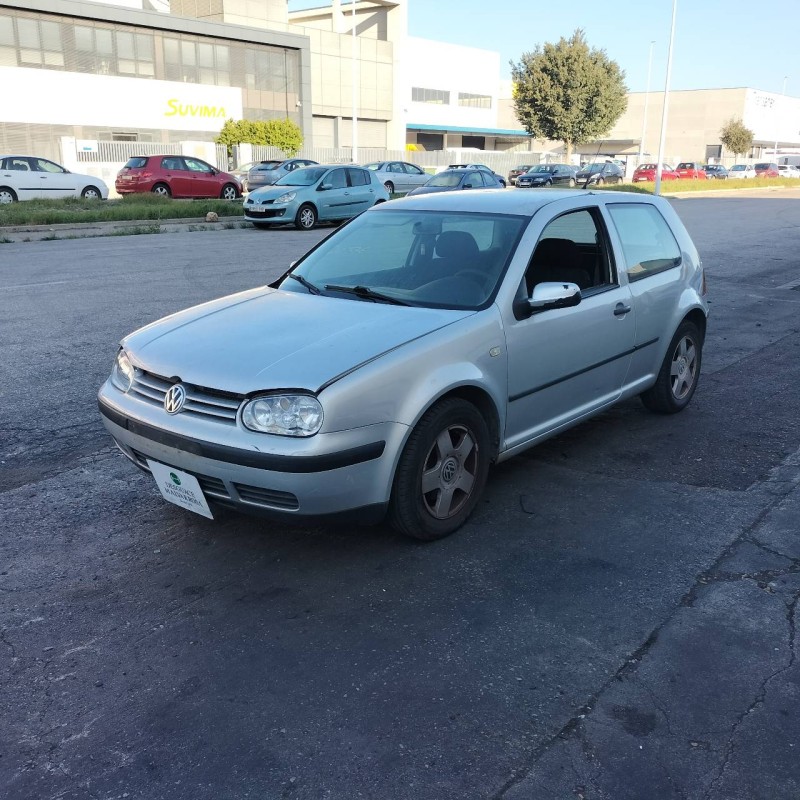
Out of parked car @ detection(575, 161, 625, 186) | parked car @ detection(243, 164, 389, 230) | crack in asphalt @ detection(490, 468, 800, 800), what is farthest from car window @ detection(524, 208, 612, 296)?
parked car @ detection(575, 161, 625, 186)

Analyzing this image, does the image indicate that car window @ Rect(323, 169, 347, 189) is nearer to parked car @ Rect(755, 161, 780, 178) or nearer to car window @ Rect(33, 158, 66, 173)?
car window @ Rect(33, 158, 66, 173)

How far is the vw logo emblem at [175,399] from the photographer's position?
3.61 m

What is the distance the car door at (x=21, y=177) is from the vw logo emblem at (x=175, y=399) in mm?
24440

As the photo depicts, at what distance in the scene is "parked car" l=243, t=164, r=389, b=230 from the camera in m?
20.3

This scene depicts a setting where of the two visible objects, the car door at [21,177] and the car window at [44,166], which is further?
the car window at [44,166]

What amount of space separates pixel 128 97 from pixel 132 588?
44.5m

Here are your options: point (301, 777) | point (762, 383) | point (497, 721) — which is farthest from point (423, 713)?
point (762, 383)

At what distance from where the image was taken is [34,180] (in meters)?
25.4

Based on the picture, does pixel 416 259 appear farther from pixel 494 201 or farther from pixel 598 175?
pixel 598 175

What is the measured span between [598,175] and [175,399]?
4231cm

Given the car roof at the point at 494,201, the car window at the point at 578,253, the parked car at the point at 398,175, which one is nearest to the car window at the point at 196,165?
the parked car at the point at 398,175

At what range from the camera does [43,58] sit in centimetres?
4019

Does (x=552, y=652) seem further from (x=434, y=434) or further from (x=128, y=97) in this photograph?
(x=128, y=97)

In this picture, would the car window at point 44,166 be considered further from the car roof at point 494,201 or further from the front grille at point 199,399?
the front grille at point 199,399
